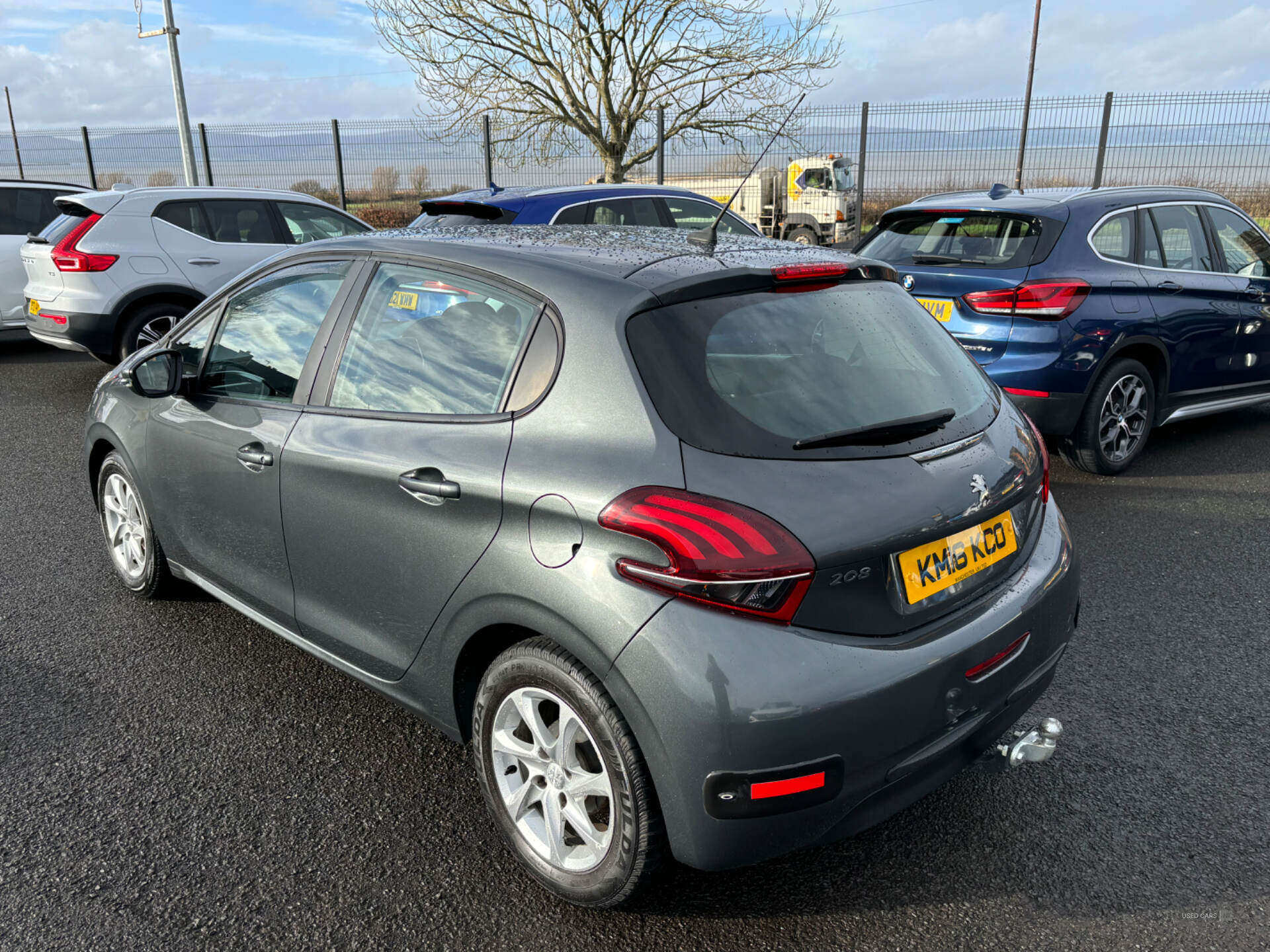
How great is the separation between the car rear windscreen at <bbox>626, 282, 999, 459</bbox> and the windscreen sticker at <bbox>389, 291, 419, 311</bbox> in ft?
2.59

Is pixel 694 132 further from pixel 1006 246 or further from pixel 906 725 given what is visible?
pixel 906 725

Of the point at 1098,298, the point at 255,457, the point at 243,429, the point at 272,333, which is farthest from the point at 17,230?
the point at 1098,298

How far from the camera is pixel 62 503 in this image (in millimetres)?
5414

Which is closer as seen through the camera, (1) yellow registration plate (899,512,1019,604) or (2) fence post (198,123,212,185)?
(1) yellow registration plate (899,512,1019,604)

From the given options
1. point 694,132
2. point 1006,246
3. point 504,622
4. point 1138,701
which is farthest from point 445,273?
point 694,132

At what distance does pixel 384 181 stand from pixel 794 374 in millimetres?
17260

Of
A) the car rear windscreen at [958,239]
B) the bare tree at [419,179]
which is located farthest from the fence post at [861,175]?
the car rear windscreen at [958,239]

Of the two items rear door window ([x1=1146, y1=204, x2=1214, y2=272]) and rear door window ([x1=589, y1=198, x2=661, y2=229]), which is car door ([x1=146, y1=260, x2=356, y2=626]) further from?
rear door window ([x1=1146, y1=204, x2=1214, y2=272])

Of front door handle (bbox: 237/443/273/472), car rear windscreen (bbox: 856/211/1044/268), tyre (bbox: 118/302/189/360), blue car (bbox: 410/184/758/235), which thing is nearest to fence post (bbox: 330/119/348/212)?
tyre (bbox: 118/302/189/360)

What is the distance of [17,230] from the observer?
31.8 feet

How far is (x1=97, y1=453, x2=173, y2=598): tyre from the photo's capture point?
12.7ft

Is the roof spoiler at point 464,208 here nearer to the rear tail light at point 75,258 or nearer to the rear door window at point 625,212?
the rear door window at point 625,212

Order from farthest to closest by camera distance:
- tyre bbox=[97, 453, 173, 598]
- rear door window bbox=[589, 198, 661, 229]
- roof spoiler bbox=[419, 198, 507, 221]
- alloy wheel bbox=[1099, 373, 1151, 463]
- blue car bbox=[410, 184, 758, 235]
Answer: rear door window bbox=[589, 198, 661, 229], blue car bbox=[410, 184, 758, 235], roof spoiler bbox=[419, 198, 507, 221], alloy wheel bbox=[1099, 373, 1151, 463], tyre bbox=[97, 453, 173, 598]

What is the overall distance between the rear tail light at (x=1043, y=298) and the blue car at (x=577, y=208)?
1746 millimetres
